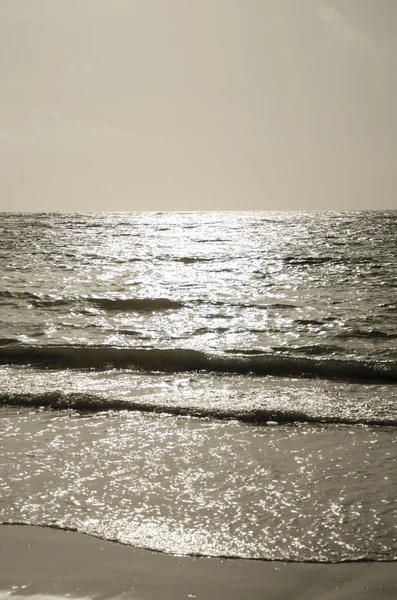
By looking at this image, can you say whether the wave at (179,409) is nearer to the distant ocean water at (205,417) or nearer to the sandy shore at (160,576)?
the distant ocean water at (205,417)

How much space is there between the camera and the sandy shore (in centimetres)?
226

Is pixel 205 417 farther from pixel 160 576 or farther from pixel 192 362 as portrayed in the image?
pixel 192 362

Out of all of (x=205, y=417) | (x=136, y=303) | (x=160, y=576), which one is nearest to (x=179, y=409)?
(x=205, y=417)

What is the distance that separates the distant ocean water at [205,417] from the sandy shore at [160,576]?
10 centimetres

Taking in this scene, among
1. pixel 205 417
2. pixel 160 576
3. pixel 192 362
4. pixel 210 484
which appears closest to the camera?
pixel 160 576

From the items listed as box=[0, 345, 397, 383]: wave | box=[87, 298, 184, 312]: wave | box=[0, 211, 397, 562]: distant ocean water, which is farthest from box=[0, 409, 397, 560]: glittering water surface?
box=[87, 298, 184, 312]: wave

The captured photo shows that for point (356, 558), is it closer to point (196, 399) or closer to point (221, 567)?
point (221, 567)

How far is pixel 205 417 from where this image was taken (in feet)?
15.5

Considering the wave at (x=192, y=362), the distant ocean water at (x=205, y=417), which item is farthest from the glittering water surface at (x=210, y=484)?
the wave at (x=192, y=362)

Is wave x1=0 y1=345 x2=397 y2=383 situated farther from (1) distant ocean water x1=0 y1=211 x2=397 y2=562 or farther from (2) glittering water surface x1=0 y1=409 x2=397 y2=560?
(2) glittering water surface x1=0 y1=409 x2=397 y2=560

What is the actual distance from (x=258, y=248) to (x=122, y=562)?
21764mm

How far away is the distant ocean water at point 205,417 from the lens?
2885mm

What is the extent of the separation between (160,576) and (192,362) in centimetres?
478

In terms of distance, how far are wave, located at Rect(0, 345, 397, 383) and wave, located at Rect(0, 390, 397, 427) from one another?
5.62 feet
